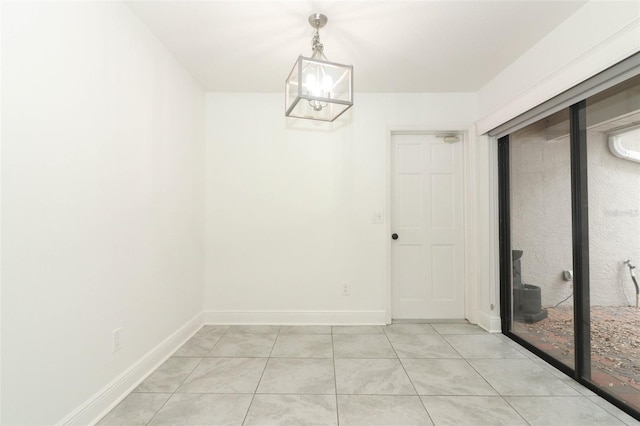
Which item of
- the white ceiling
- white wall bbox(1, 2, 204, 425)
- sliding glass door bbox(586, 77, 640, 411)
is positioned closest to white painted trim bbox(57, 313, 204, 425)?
white wall bbox(1, 2, 204, 425)

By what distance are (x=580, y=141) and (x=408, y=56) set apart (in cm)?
146

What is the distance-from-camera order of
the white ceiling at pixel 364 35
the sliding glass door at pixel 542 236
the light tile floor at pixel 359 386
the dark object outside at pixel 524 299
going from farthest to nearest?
the dark object outside at pixel 524 299
the sliding glass door at pixel 542 236
the white ceiling at pixel 364 35
the light tile floor at pixel 359 386

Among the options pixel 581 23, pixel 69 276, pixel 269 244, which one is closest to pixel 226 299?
pixel 269 244

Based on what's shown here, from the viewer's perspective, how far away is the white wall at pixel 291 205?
315cm

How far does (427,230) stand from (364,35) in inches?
83.2

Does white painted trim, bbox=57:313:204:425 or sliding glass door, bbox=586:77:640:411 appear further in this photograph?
sliding glass door, bbox=586:77:640:411

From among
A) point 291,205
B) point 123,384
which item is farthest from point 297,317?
point 123,384

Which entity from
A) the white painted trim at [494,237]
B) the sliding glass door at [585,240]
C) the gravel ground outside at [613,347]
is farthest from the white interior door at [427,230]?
the gravel ground outside at [613,347]

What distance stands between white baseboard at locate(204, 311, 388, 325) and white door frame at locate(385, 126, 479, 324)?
0.22m

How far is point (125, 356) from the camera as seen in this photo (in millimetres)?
1871

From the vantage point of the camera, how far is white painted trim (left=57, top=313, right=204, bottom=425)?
1.52 meters

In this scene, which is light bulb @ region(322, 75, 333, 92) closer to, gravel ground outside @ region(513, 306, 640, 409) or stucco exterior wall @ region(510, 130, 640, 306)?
stucco exterior wall @ region(510, 130, 640, 306)

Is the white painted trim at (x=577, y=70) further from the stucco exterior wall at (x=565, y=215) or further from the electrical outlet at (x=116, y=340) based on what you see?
the electrical outlet at (x=116, y=340)

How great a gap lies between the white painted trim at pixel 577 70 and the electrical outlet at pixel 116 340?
11.2 feet
